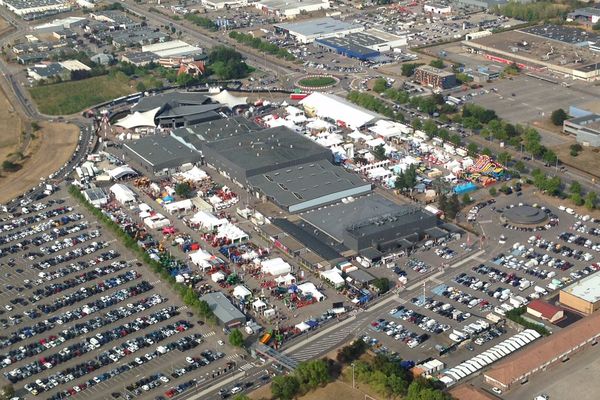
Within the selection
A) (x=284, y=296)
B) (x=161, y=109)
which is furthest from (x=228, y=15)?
(x=284, y=296)

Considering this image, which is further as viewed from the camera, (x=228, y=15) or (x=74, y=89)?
(x=228, y=15)

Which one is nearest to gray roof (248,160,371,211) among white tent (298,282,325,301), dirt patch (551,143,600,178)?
white tent (298,282,325,301)

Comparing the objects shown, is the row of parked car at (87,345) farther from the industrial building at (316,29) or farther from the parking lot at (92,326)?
the industrial building at (316,29)

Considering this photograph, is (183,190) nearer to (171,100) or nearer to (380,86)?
(171,100)

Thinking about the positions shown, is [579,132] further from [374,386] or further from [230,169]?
[374,386]

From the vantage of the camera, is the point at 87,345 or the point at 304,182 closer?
the point at 87,345

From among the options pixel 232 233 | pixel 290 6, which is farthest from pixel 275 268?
pixel 290 6

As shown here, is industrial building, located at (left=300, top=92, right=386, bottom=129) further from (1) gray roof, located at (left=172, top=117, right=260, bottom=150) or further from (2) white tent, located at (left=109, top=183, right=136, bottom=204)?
(2) white tent, located at (left=109, top=183, right=136, bottom=204)

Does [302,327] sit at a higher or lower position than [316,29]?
lower
